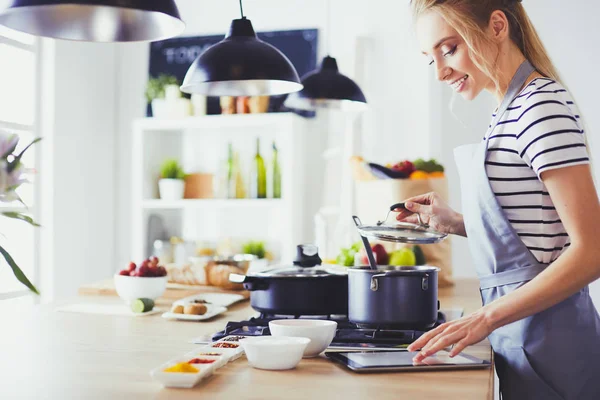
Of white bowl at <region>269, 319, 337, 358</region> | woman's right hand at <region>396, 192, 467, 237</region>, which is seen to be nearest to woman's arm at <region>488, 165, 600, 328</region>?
white bowl at <region>269, 319, 337, 358</region>

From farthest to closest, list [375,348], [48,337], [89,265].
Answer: [89,265] < [48,337] < [375,348]

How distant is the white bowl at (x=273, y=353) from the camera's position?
1380 mm

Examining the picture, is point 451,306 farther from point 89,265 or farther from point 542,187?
point 89,265

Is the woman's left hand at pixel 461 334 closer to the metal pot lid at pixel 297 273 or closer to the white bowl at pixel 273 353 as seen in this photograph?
the white bowl at pixel 273 353

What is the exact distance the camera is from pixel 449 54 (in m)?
1.66

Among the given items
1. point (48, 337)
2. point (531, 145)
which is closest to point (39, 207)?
point (48, 337)

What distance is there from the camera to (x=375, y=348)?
159cm

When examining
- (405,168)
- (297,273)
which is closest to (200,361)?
(297,273)

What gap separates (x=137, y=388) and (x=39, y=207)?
3.89m

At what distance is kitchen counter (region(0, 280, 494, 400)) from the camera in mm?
1217

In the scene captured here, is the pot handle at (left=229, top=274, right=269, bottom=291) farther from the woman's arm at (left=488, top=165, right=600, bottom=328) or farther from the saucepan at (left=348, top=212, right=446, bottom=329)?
the woman's arm at (left=488, top=165, right=600, bottom=328)

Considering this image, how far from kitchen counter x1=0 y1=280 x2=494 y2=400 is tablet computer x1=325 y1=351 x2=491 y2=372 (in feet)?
0.05

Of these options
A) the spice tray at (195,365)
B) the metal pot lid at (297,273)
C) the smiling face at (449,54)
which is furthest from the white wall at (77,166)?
the smiling face at (449,54)

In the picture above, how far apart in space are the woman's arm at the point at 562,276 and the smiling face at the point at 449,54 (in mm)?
398
